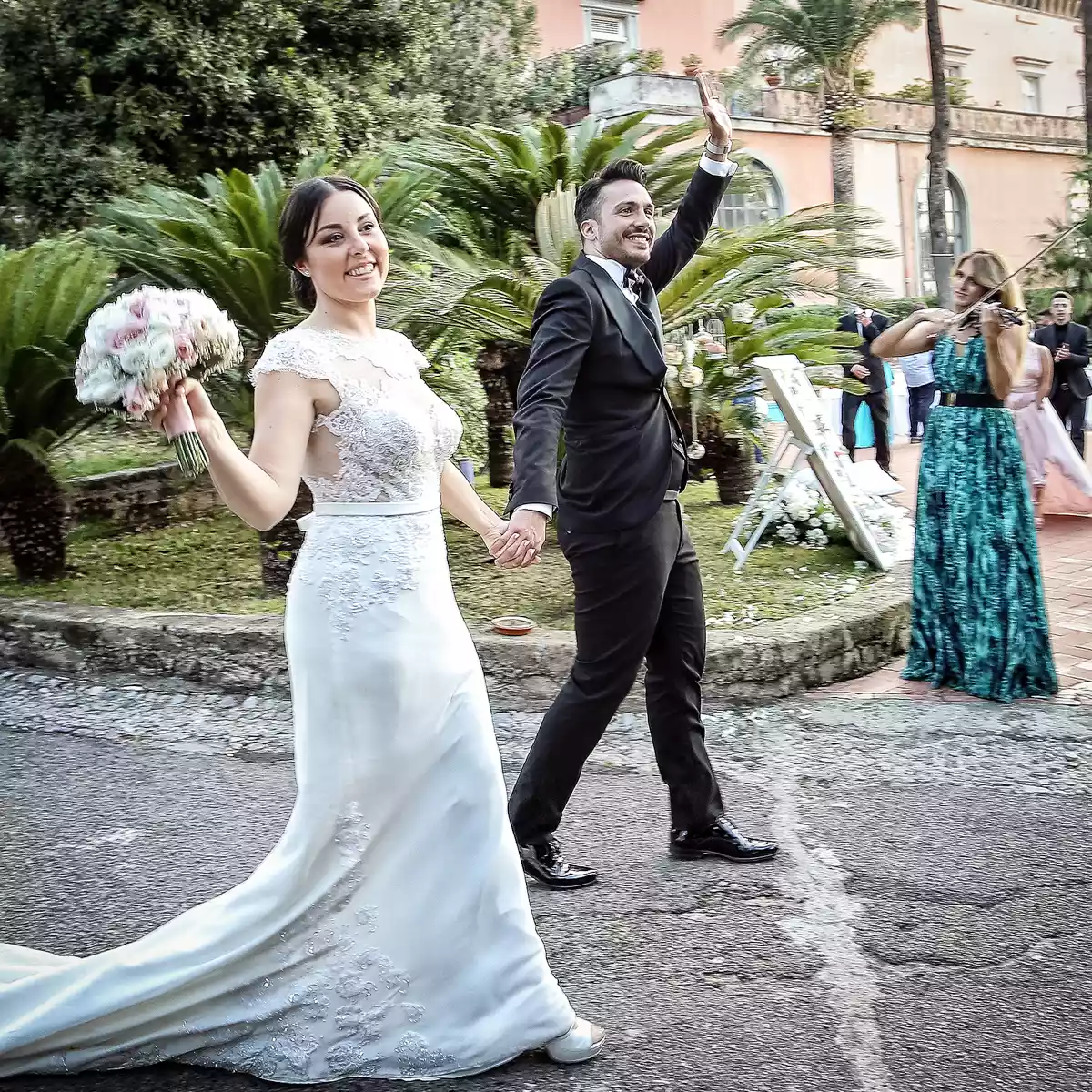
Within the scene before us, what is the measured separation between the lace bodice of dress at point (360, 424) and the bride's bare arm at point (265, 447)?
0.05m

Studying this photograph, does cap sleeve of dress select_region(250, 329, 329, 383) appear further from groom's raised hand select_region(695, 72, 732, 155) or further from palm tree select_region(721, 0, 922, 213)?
palm tree select_region(721, 0, 922, 213)

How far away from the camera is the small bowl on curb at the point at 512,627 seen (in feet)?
19.4

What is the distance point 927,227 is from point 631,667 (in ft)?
118

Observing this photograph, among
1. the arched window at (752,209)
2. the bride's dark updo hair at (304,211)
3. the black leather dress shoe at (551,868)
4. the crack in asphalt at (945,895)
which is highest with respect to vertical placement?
the arched window at (752,209)

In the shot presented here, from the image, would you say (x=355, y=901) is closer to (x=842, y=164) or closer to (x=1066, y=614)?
(x=1066, y=614)

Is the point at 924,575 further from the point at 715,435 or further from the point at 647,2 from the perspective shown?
the point at 647,2

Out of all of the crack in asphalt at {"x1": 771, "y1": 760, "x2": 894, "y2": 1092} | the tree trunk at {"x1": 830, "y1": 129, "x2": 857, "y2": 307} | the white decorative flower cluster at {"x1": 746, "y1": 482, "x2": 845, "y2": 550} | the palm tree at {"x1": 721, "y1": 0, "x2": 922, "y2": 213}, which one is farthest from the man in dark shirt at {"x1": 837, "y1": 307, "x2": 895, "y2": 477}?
the tree trunk at {"x1": 830, "y1": 129, "x2": 857, "y2": 307}

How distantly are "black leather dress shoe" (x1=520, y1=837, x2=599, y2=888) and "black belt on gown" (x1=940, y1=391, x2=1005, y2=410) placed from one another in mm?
3090

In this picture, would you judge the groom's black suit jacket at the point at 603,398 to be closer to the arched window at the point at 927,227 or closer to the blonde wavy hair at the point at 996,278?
the blonde wavy hair at the point at 996,278

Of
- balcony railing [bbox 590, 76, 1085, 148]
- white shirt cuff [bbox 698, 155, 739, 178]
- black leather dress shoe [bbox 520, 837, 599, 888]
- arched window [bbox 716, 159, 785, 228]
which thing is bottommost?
black leather dress shoe [bbox 520, 837, 599, 888]

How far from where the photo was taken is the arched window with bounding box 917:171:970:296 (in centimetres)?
3638

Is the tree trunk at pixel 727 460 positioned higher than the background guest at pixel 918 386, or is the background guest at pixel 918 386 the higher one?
the background guest at pixel 918 386

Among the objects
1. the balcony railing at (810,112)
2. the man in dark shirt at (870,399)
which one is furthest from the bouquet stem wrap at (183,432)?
the balcony railing at (810,112)

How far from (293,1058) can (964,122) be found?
3897 cm
